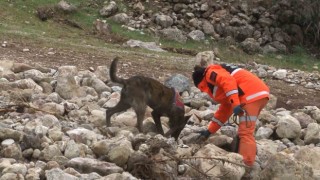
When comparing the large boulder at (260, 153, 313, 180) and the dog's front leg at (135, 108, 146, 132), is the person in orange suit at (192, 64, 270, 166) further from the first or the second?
the dog's front leg at (135, 108, 146, 132)

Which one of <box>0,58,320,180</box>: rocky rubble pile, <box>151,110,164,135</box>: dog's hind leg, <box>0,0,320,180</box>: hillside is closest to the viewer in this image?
<box>0,58,320,180</box>: rocky rubble pile

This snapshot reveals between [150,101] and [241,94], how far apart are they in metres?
1.53

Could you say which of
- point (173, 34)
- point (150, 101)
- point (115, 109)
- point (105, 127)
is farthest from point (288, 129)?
point (173, 34)

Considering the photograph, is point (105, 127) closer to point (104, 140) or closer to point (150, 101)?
point (150, 101)

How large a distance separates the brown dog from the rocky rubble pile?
19 centimetres

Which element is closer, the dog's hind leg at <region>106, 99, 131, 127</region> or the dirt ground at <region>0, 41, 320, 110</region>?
the dog's hind leg at <region>106, 99, 131, 127</region>

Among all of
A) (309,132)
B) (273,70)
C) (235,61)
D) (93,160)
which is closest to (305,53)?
(235,61)

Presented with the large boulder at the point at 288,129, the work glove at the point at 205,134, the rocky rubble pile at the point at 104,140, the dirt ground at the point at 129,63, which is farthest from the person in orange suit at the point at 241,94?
the dirt ground at the point at 129,63

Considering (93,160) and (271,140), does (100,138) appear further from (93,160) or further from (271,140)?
(271,140)

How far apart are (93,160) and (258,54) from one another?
1517 centimetres

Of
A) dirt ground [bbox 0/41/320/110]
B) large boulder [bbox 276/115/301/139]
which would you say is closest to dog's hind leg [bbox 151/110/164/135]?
large boulder [bbox 276/115/301/139]

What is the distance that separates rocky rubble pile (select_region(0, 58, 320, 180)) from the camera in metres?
6.86

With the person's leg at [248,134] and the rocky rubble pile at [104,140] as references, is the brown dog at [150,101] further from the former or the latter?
the person's leg at [248,134]

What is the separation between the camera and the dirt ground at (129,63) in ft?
43.8
